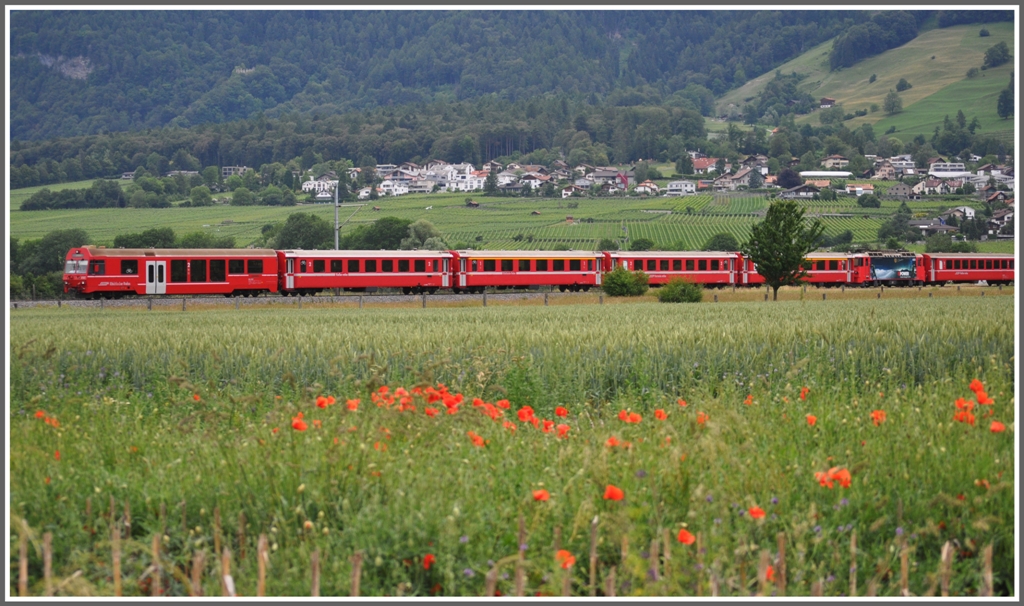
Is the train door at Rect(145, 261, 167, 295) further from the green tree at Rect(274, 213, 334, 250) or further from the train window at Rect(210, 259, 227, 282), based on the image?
the green tree at Rect(274, 213, 334, 250)

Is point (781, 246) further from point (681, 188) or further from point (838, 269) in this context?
point (681, 188)

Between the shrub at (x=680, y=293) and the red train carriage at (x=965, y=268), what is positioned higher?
the red train carriage at (x=965, y=268)

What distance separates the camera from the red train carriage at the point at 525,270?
4622 centimetres

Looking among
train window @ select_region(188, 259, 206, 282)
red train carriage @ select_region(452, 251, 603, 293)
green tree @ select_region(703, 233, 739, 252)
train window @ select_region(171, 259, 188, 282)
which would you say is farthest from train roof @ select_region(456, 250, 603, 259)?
green tree @ select_region(703, 233, 739, 252)

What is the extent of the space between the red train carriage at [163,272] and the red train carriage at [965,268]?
41843mm

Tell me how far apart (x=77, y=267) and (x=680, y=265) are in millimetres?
30438

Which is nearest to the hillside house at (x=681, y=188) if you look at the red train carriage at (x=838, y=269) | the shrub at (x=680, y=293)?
the red train carriage at (x=838, y=269)

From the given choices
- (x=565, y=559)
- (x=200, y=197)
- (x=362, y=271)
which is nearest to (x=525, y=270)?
(x=362, y=271)

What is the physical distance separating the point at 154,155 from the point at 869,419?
168622mm

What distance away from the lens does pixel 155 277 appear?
38781 mm

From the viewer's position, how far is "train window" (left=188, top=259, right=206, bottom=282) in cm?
3953

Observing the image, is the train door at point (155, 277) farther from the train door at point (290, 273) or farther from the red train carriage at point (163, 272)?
the train door at point (290, 273)

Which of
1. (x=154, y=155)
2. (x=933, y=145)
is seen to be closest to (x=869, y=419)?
(x=154, y=155)

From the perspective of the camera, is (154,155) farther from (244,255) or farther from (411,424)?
(411,424)
